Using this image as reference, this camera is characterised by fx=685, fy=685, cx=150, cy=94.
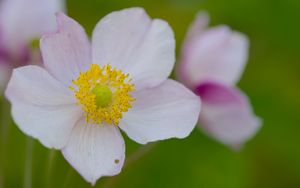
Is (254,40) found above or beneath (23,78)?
beneath

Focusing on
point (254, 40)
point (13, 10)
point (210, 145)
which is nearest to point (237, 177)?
point (210, 145)

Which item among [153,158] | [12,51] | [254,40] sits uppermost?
[12,51]

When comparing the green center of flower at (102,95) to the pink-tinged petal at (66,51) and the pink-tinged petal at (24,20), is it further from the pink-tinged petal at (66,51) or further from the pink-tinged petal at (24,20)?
the pink-tinged petal at (24,20)

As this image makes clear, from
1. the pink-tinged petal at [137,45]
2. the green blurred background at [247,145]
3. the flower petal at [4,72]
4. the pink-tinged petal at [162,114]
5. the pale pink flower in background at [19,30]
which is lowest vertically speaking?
the green blurred background at [247,145]

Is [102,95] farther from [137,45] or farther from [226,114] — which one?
[226,114]

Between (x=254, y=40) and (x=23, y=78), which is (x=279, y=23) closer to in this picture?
(x=254, y=40)

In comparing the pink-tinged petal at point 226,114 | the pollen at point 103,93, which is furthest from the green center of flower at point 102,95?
the pink-tinged petal at point 226,114

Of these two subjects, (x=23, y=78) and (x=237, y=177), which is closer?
(x=23, y=78)

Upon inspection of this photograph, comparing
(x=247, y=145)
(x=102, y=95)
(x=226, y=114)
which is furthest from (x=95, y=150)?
(x=247, y=145)
